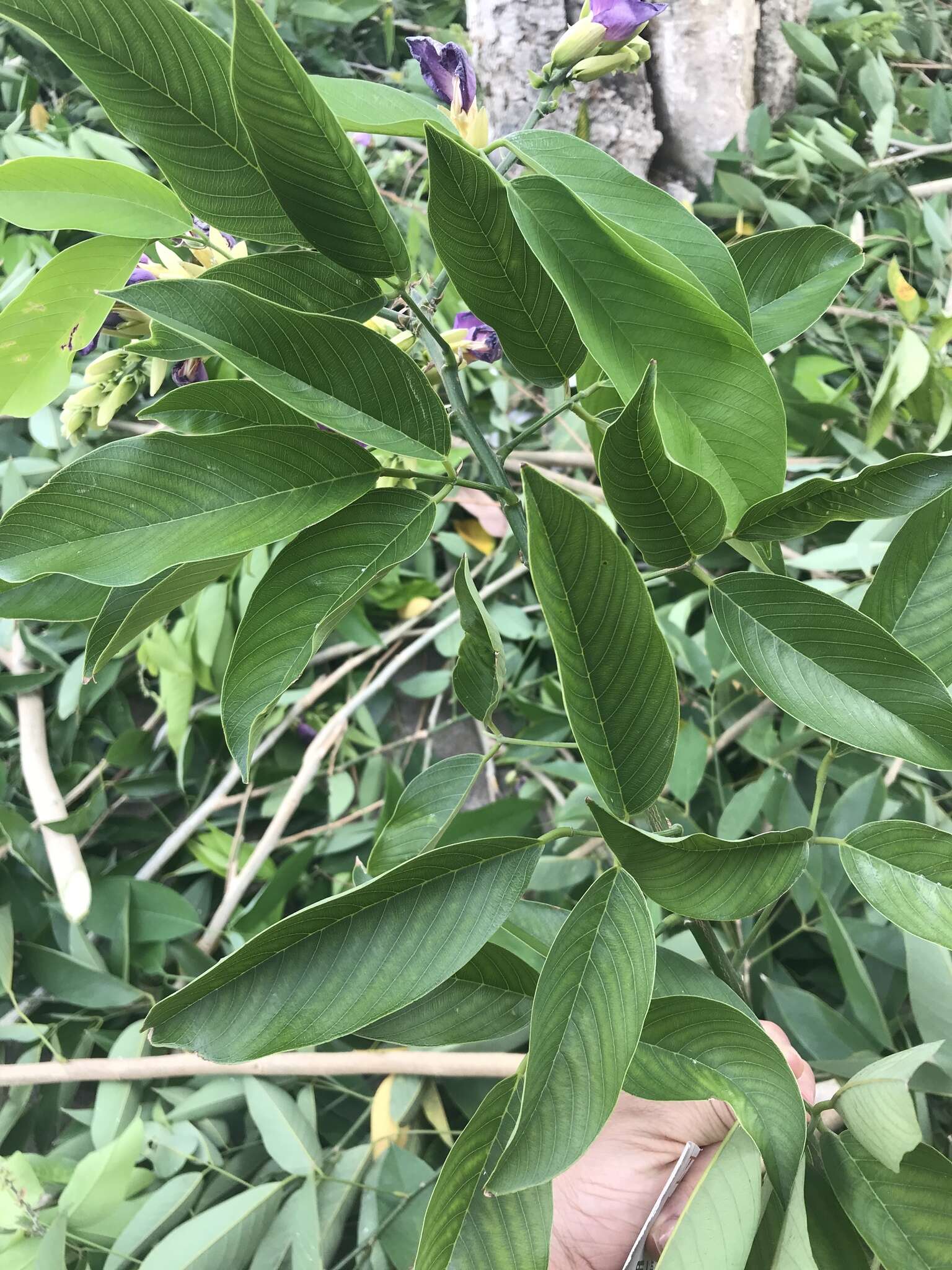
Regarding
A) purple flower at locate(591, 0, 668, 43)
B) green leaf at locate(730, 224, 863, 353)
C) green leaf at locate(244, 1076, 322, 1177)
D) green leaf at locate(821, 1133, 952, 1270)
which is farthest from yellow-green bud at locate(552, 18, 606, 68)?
green leaf at locate(244, 1076, 322, 1177)

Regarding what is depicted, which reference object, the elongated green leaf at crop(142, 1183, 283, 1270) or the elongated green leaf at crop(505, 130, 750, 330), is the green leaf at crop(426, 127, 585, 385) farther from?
the elongated green leaf at crop(142, 1183, 283, 1270)

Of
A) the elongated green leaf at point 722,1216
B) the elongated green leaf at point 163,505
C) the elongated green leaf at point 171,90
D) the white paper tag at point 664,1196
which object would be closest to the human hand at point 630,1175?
the white paper tag at point 664,1196

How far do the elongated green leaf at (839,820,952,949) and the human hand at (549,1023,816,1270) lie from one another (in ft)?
0.45

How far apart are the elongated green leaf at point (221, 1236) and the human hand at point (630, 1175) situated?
0.88 feet

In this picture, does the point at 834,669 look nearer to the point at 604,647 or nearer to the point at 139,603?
the point at 604,647

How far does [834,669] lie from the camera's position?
0.93 ft

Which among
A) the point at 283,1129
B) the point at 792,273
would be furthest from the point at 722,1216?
the point at 283,1129

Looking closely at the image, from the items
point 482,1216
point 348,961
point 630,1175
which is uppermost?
point 348,961

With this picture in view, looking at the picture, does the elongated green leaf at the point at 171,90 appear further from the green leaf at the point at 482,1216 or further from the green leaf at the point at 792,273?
the green leaf at the point at 482,1216

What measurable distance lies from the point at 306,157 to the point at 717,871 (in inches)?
10.1

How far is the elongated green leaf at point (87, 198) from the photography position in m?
0.31

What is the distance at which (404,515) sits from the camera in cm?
29

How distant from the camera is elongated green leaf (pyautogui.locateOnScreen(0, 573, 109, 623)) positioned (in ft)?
1.00

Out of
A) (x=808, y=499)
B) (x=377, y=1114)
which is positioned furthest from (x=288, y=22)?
(x=377, y=1114)
